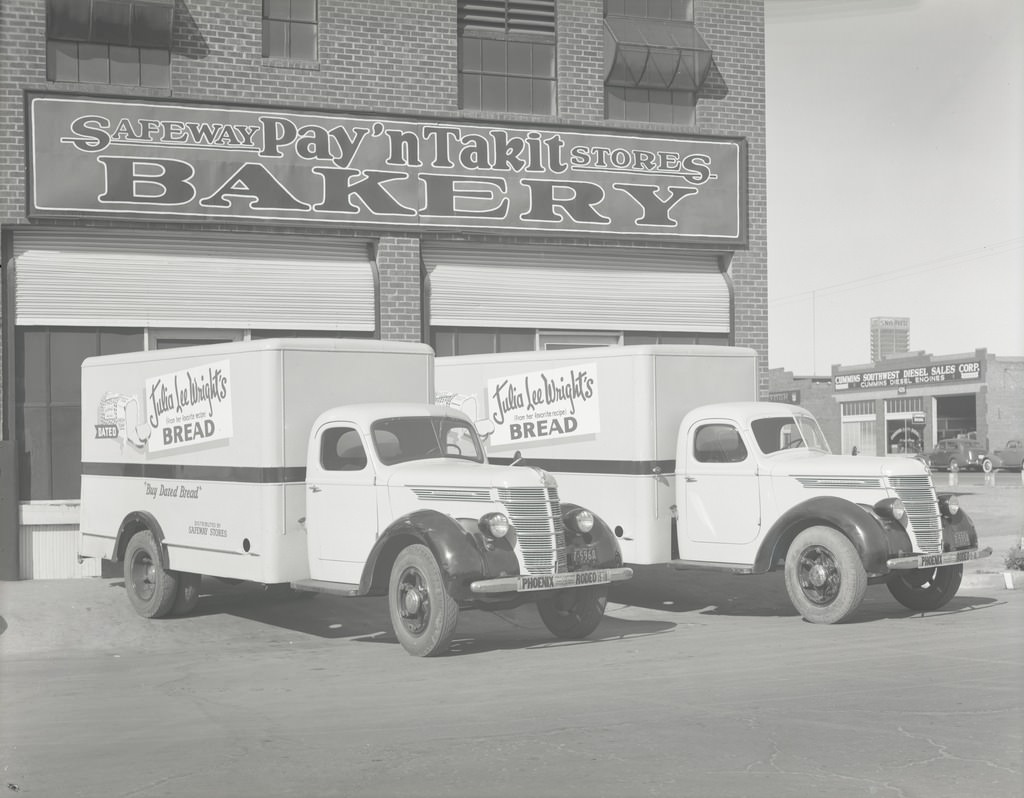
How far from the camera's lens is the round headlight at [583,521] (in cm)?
1141

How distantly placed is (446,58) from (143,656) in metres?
10.1

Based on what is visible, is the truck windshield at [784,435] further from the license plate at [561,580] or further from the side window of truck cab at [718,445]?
the license plate at [561,580]

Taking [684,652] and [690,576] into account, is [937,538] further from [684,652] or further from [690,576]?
[690,576]

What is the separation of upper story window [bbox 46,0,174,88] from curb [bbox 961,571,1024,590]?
12.1m

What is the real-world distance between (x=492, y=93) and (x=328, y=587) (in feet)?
31.2

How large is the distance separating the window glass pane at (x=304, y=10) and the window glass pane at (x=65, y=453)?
6.17 meters

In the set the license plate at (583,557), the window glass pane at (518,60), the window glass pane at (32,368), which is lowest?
the license plate at (583,557)

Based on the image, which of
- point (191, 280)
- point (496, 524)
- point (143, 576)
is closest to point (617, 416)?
point (496, 524)

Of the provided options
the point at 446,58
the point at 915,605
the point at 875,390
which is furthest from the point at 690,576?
the point at 875,390

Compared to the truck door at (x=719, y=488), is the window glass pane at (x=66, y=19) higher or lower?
higher

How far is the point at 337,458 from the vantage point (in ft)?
38.2

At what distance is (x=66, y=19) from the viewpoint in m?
16.6

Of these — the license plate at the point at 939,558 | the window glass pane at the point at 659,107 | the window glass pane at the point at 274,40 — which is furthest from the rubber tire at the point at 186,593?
the window glass pane at the point at 659,107

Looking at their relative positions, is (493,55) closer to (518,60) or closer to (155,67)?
(518,60)
